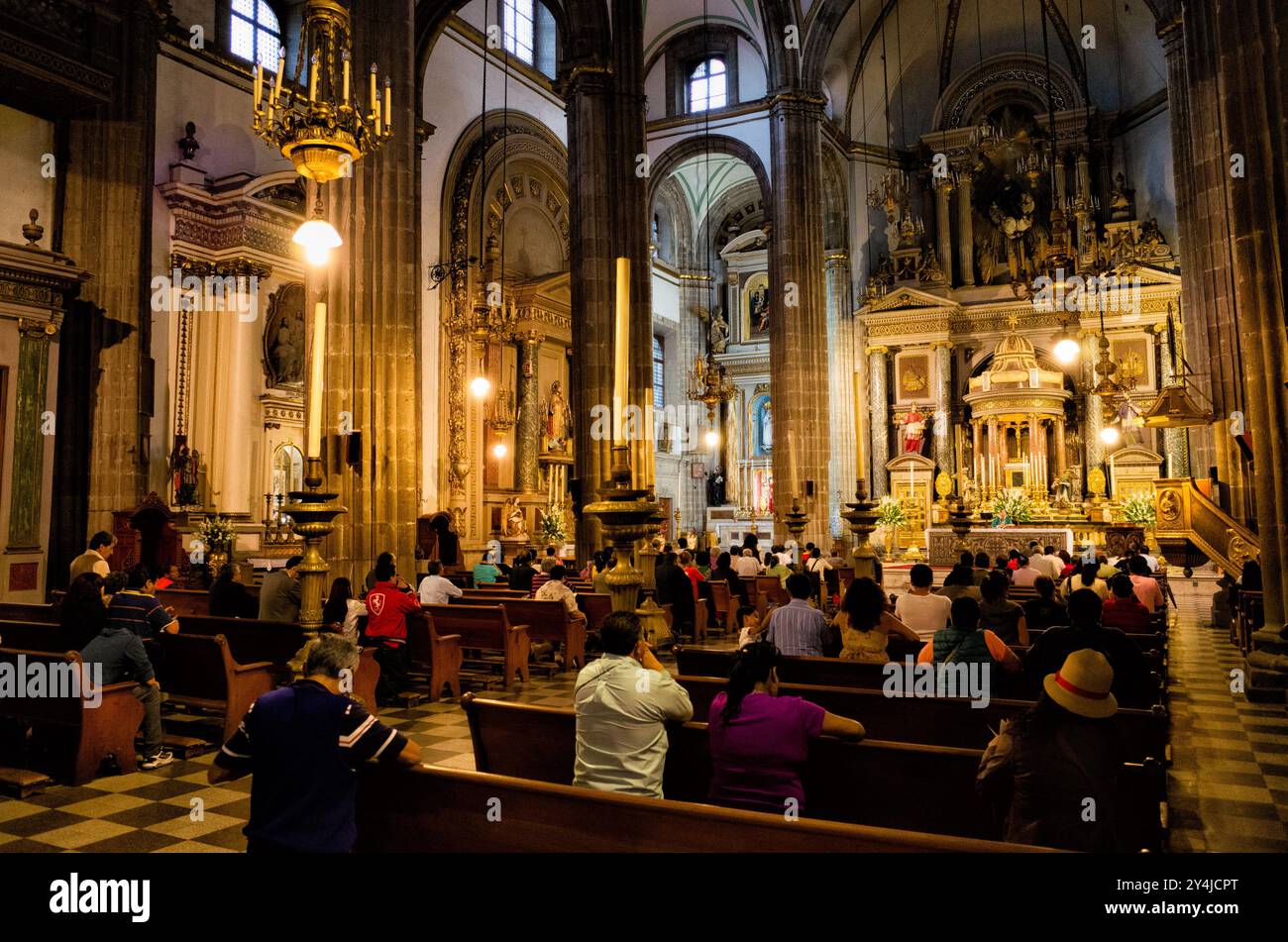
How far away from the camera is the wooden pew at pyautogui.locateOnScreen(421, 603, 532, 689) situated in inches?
333

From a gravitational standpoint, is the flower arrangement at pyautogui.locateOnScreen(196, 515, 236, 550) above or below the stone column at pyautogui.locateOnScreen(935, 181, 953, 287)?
below

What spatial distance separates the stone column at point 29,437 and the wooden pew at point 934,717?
1200 cm

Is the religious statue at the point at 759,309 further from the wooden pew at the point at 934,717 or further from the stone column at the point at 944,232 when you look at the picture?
the wooden pew at the point at 934,717

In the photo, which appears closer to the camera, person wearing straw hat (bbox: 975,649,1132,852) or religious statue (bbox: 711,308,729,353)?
person wearing straw hat (bbox: 975,649,1132,852)

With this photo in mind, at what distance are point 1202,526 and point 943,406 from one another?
1375 cm

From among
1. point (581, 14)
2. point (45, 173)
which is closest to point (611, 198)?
point (581, 14)

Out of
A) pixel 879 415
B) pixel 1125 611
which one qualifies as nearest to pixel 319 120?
pixel 1125 611

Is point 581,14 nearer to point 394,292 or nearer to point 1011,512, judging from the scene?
point 394,292

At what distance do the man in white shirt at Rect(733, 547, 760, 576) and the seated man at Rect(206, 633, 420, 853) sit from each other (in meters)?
10.5

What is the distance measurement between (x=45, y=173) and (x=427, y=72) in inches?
331

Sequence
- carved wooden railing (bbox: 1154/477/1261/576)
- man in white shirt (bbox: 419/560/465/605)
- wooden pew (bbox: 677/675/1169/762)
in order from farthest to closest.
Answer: carved wooden railing (bbox: 1154/477/1261/576) → man in white shirt (bbox: 419/560/465/605) → wooden pew (bbox: 677/675/1169/762)

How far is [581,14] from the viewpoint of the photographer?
1452 cm

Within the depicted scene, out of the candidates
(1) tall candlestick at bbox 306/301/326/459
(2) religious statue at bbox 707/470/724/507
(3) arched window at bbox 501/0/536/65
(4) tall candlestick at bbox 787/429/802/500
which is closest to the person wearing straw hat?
(1) tall candlestick at bbox 306/301/326/459

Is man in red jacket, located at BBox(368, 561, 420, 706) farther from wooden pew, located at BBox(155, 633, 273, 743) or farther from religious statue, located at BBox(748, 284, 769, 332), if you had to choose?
religious statue, located at BBox(748, 284, 769, 332)
